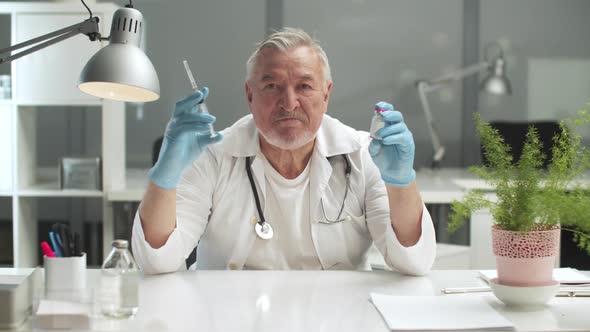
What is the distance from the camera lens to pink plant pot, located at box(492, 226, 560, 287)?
155cm

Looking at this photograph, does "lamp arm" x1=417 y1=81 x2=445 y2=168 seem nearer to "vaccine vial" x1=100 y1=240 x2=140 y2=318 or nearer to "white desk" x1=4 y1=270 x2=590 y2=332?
"white desk" x1=4 y1=270 x2=590 y2=332

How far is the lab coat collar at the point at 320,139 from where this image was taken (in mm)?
2199

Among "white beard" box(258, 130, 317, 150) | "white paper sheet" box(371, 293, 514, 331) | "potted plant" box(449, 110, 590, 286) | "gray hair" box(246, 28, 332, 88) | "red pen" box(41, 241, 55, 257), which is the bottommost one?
"white paper sheet" box(371, 293, 514, 331)

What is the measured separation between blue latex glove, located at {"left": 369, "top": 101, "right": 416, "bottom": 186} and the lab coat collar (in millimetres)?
321

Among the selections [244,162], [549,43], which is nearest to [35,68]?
[244,162]

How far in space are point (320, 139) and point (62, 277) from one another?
996 millimetres

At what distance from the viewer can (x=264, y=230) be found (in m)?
2.11

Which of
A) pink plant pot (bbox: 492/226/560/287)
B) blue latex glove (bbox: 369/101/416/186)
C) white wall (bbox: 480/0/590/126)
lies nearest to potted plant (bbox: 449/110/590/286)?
pink plant pot (bbox: 492/226/560/287)

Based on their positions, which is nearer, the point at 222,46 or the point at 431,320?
the point at 431,320

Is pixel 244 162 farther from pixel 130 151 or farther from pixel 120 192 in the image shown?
pixel 130 151

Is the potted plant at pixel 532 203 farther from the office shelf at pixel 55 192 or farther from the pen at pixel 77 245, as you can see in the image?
the office shelf at pixel 55 192

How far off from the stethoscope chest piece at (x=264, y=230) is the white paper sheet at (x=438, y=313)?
529 millimetres

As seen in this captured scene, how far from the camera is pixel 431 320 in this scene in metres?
1.46

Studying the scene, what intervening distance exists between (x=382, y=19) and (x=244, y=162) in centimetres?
303
